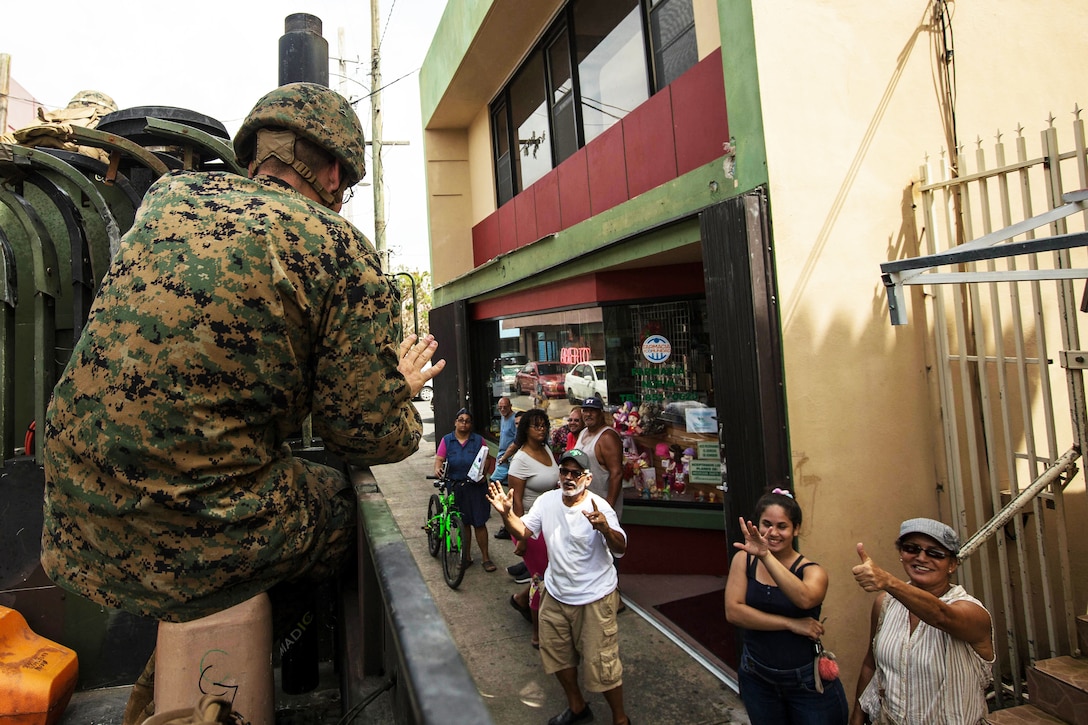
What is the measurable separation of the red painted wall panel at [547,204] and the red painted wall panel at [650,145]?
62.6 inches

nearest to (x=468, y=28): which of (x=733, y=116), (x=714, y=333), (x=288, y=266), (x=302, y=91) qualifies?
(x=733, y=116)

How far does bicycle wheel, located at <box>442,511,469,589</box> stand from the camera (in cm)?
628

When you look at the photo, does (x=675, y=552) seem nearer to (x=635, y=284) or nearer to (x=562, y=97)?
(x=635, y=284)

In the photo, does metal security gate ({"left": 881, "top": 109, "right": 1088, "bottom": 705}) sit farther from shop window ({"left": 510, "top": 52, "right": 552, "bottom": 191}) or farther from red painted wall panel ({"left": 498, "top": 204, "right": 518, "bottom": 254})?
red painted wall panel ({"left": 498, "top": 204, "right": 518, "bottom": 254})

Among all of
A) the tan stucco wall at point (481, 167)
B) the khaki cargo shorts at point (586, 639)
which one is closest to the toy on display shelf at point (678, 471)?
the khaki cargo shorts at point (586, 639)

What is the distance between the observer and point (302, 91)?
175cm

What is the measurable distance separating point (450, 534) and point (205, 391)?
5.55m

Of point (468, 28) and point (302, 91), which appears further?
point (468, 28)

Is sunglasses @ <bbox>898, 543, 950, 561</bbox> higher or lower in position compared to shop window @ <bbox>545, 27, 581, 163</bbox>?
lower

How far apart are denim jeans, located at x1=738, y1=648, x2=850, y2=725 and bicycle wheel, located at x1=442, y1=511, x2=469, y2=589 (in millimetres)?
3611

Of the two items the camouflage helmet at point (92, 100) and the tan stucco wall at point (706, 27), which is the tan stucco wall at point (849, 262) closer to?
the tan stucco wall at point (706, 27)

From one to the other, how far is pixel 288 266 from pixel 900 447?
13.0 ft

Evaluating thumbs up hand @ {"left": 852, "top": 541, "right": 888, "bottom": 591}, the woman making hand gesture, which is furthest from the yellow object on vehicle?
thumbs up hand @ {"left": 852, "top": 541, "right": 888, "bottom": 591}

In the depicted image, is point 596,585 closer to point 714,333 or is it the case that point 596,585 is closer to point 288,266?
point 714,333
